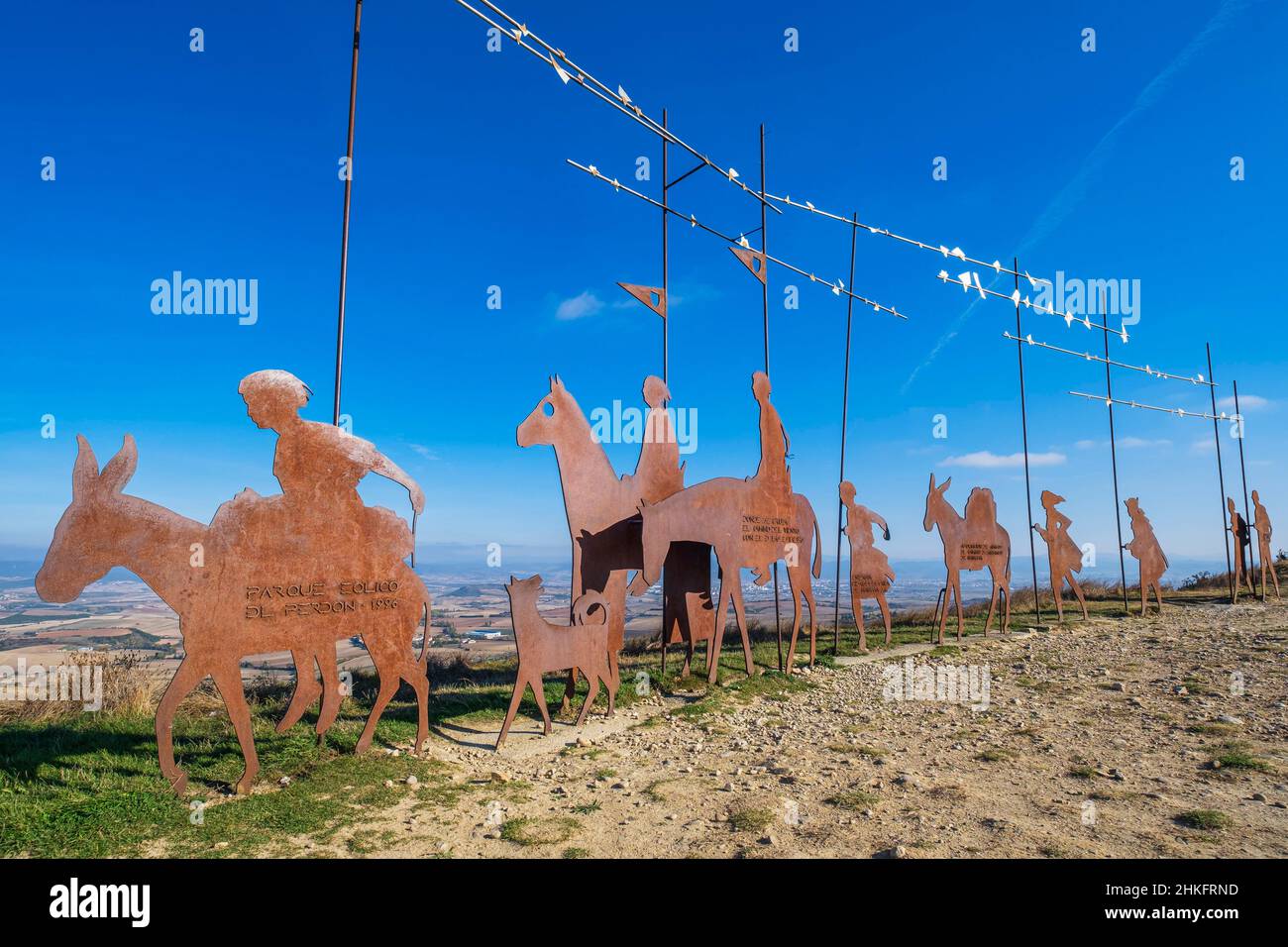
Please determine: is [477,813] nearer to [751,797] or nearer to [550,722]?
[751,797]

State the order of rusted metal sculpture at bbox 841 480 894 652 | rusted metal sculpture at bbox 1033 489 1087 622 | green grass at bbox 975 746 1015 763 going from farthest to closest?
rusted metal sculpture at bbox 1033 489 1087 622, rusted metal sculpture at bbox 841 480 894 652, green grass at bbox 975 746 1015 763

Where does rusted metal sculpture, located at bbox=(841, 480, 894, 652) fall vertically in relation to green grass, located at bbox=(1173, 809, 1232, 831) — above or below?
above

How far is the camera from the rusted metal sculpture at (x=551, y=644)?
7.17 metres

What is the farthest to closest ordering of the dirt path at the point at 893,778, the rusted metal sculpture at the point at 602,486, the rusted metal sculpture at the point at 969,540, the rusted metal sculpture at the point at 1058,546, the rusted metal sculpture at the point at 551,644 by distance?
the rusted metal sculpture at the point at 1058,546, the rusted metal sculpture at the point at 969,540, the rusted metal sculpture at the point at 602,486, the rusted metal sculpture at the point at 551,644, the dirt path at the point at 893,778

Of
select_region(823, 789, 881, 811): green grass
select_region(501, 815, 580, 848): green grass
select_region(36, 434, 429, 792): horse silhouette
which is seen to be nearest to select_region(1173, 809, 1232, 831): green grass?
select_region(823, 789, 881, 811): green grass

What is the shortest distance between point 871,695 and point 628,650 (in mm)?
6989

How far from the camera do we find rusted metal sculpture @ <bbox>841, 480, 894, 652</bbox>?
13.2 metres

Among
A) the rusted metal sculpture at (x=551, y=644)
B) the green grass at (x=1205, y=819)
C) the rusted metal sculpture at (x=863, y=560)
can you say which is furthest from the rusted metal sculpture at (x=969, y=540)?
the green grass at (x=1205, y=819)

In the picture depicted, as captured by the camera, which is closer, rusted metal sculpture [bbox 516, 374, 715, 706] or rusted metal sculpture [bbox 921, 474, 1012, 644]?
rusted metal sculpture [bbox 516, 374, 715, 706]

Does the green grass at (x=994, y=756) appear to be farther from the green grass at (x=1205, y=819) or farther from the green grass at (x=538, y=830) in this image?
the green grass at (x=538, y=830)

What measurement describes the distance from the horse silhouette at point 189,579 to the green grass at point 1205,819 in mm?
6566

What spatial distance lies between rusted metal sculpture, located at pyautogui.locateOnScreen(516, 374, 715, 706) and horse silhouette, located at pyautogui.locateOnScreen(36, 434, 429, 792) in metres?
3.05

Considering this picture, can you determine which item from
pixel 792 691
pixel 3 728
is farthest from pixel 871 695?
pixel 3 728

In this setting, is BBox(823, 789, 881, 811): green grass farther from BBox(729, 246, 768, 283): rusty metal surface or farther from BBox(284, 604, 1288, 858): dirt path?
BBox(729, 246, 768, 283): rusty metal surface
